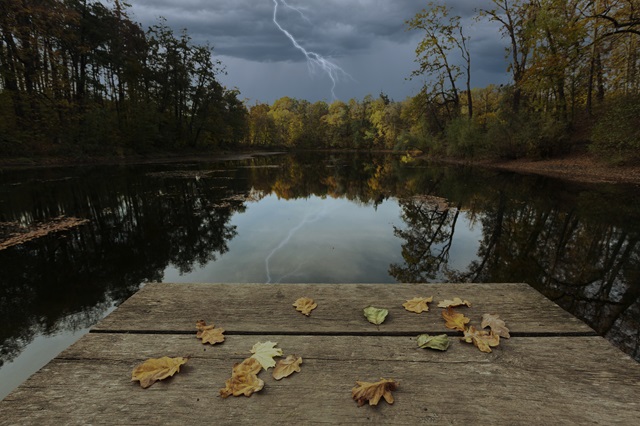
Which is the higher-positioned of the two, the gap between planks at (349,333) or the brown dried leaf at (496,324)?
the brown dried leaf at (496,324)

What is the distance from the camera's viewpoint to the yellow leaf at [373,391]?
3.89ft

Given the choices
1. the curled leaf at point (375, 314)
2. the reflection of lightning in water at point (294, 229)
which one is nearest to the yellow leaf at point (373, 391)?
the curled leaf at point (375, 314)

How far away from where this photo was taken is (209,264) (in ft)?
17.6

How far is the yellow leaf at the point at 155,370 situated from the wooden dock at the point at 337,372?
0.03 m

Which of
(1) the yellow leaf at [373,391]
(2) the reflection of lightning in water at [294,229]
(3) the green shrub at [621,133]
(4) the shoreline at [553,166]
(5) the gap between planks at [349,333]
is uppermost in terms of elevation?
(3) the green shrub at [621,133]

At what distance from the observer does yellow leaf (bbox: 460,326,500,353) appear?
1507 mm

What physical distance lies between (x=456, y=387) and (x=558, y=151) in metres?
23.9

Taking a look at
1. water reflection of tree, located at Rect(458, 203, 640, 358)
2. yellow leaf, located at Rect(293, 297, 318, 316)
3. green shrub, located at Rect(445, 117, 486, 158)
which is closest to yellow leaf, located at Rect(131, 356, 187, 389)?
yellow leaf, located at Rect(293, 297, 318, 316)

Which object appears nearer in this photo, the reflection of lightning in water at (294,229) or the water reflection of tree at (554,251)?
the water reflection of tree at (554,251)

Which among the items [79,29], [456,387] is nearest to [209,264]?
[456,387]

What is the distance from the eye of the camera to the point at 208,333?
165 centimetres

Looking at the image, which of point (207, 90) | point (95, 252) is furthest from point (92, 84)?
point (95, 252)

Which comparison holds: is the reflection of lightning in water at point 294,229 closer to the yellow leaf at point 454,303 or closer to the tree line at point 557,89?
the yellow leaf at point 454,303

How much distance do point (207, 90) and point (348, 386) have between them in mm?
47740
